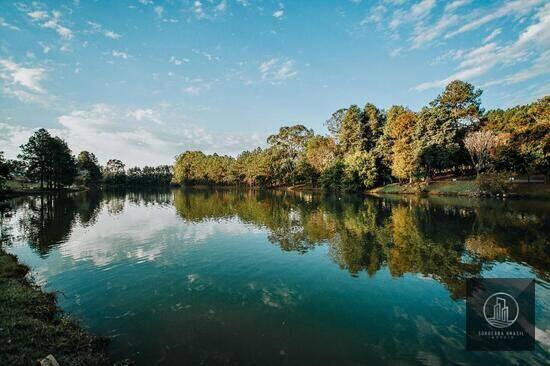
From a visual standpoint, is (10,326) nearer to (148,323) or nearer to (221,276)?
(148,323)

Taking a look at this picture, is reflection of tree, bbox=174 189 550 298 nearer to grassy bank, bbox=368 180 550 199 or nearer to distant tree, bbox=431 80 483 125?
grassy bank, bbox=368 180 550 199

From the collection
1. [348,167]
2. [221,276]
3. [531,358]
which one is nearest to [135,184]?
[348,167]

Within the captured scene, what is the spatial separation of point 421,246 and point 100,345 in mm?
19709

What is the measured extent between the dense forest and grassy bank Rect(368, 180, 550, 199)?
2879 millimetres

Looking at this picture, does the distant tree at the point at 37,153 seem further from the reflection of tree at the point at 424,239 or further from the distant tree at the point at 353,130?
the distant tree at the point at 353,130

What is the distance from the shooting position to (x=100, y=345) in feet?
26.8

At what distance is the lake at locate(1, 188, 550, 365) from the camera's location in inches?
324

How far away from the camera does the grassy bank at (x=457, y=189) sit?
4970 cm

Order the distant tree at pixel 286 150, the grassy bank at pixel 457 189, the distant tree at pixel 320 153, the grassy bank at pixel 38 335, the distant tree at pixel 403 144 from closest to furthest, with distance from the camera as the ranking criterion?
the grassy bank at pixel 38 335 < the grassy bank at pixel 457 189 < the distant tree at pixel 403 144 < the distant tree at pixel 320 153 < the distant tree at pixel 286 150

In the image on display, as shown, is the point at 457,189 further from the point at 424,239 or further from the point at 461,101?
the point at 424,239

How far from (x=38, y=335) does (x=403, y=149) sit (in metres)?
75.2

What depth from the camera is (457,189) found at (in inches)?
2393

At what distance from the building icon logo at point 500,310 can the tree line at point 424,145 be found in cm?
5715
